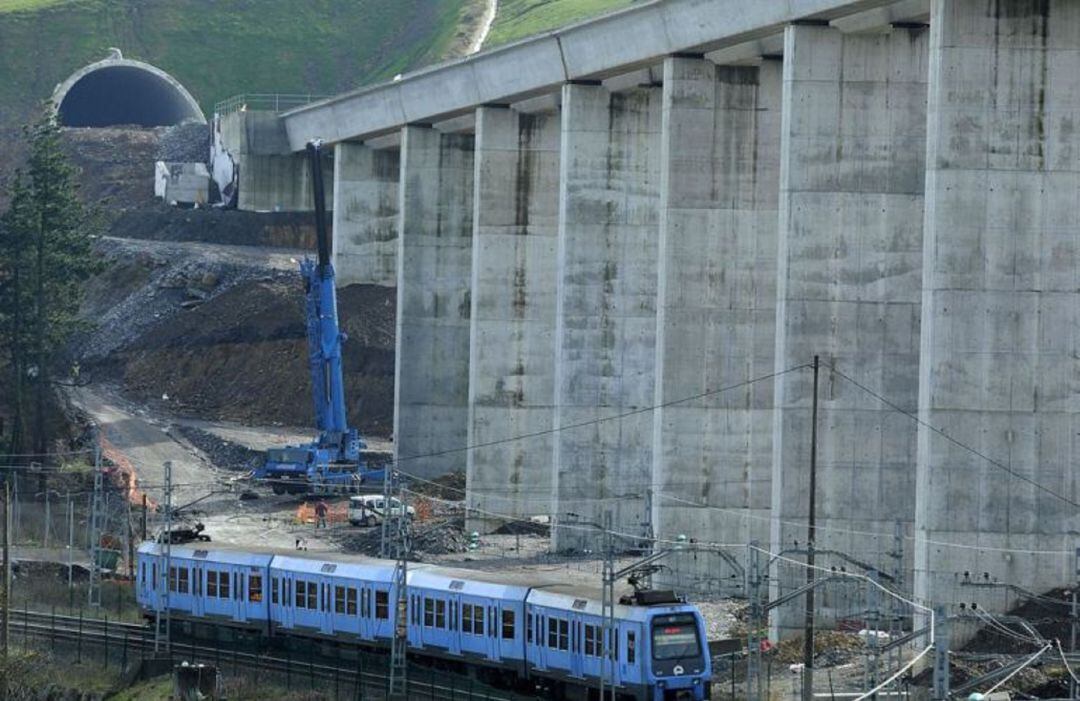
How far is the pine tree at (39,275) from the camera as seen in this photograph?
10712cm

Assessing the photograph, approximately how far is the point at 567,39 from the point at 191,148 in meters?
63.5

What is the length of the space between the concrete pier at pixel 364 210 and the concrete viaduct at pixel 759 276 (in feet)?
8.45

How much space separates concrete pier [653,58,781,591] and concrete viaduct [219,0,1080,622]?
0.08 metres

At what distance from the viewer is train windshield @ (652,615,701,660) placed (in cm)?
5228

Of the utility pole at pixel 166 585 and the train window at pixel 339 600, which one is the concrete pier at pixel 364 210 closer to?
the utility pole at pixel 166 585

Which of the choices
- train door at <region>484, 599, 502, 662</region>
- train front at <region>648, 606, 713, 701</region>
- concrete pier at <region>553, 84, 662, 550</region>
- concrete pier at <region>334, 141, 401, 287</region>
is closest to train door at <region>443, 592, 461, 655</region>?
train door at <region>484, 599, 502, 662</region>

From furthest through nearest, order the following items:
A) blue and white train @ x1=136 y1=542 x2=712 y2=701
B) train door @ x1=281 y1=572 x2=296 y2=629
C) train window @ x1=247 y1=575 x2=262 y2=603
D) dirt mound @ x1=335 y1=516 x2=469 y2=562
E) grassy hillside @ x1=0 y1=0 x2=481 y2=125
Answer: grassy hillside @ x1=0 y1=0 x2=481 y2=125 < dirt mound @ x1=335 y1=516 x2=469 y2=562 < train window @ x1=247 y1=575 x2=262 y2=603 < train door @ x1=281 y1=572 x2=296 y2=629 < blue and white train @ x1=136 y1=542 x2=712 y2=701

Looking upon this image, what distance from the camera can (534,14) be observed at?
618 ft

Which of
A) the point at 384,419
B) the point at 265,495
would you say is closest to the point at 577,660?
the point at 265,495

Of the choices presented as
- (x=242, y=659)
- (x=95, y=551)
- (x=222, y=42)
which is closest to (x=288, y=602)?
(x=242, y=659)

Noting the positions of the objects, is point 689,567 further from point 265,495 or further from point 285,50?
point 285,50

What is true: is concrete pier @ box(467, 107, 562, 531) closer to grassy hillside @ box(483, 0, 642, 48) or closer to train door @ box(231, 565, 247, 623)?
train door @ box(231, 565, 247, 623)

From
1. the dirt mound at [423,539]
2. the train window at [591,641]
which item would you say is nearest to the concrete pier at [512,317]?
the dirt mound at [423,539]

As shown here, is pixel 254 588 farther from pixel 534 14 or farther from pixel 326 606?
pixel 534 14
